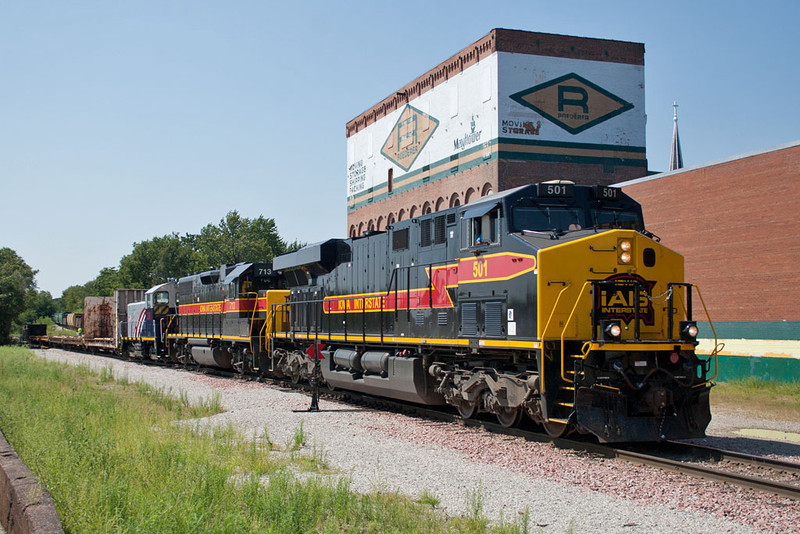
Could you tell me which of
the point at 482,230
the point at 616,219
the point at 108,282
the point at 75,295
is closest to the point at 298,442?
the point at 482,230

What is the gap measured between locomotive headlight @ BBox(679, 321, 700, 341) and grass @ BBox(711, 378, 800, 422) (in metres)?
5.39

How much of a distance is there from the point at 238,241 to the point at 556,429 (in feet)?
259

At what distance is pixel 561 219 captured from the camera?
35.4ft

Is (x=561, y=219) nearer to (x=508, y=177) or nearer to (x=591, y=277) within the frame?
(x=591, y=277)

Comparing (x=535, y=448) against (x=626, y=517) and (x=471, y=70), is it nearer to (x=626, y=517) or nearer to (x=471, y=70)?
(x=626, y=517)

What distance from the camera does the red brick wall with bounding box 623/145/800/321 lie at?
22.4 m

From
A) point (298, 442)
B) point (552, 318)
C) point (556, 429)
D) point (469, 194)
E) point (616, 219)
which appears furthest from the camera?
point (469, 194)

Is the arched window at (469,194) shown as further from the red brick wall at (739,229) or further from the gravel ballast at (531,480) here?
the gravel ballast at (531,480)

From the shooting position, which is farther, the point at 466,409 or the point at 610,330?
the point at 466,409

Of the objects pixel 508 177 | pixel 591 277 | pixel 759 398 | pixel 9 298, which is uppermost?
pixel 508 177

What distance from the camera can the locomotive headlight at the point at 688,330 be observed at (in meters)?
9.67

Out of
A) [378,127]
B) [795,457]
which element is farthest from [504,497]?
[378,127]

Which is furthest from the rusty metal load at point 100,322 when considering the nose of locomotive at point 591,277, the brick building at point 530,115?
the nose of locomotive at point 591,277

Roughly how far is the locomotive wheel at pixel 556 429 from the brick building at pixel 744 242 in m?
11.9
